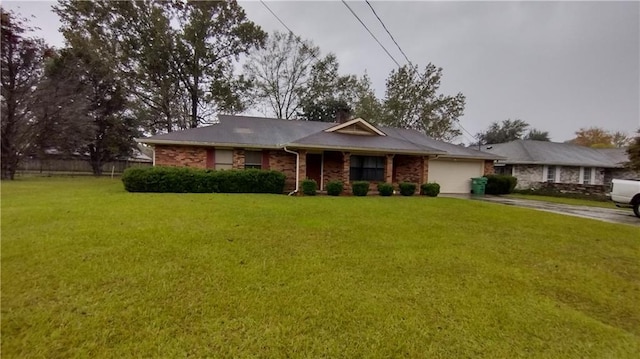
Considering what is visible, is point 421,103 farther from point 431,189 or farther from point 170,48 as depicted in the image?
point 170,48

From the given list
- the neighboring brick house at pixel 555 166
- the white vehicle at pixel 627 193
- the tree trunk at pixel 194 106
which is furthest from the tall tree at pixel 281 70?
the white vehicle at pixel 627 193

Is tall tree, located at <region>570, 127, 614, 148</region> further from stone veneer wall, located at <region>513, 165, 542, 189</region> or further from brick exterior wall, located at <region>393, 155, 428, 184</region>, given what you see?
brick exterior wall, located at <region>393, 155, 428, 184</region>

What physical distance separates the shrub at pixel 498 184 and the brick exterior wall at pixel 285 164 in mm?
11886

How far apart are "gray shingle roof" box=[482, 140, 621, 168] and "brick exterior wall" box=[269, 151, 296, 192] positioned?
1544cm

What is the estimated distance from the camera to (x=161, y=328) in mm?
2609

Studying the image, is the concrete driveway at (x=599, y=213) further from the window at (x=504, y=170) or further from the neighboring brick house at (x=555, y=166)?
the window at (x=504, y=170)

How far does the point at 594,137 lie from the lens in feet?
136

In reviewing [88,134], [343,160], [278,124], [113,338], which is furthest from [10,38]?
[113,338]

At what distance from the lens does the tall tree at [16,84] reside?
1734cm

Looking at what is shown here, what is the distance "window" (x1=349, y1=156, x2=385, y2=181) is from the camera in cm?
1511

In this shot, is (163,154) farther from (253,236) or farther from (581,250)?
(581,250)

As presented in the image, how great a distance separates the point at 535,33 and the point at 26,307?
573 inches

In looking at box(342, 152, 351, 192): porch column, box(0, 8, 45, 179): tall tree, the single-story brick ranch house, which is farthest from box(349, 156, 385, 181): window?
box(0, 8, 45, 179): tall tree

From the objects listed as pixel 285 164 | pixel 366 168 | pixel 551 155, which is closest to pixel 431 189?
pixel 366 168
